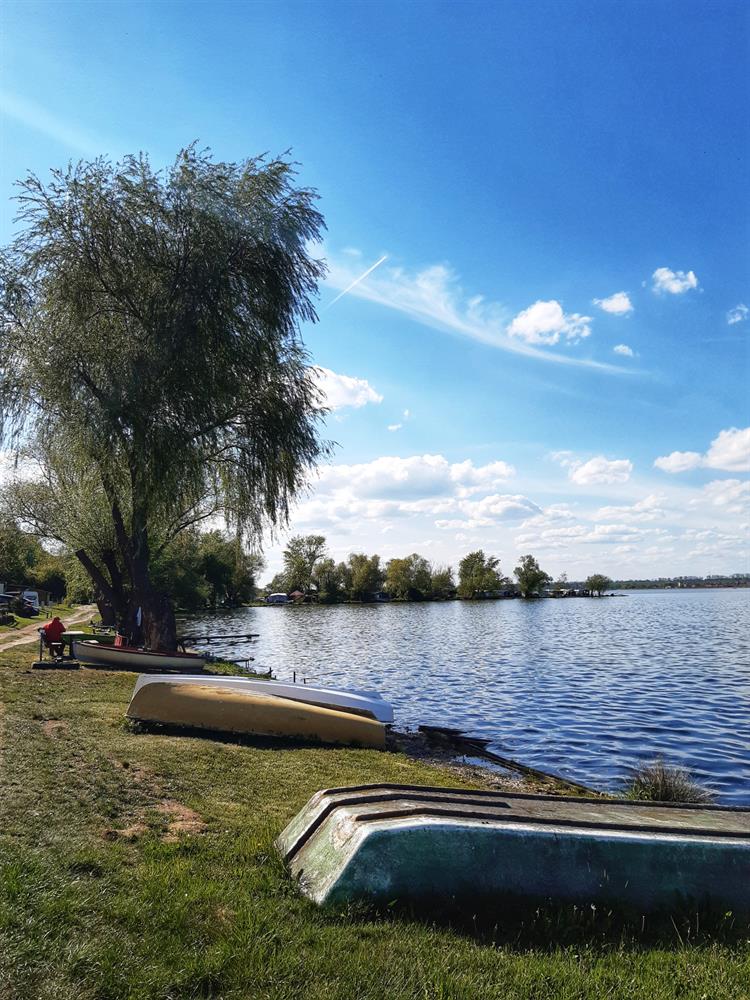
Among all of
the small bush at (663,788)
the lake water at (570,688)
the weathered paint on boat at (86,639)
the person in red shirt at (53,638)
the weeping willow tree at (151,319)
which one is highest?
the weeping willow tree at (151,319)

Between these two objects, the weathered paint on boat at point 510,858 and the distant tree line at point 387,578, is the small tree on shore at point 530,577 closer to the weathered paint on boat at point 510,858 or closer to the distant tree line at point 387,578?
the distant tree line at point 387,578

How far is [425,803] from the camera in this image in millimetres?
4496

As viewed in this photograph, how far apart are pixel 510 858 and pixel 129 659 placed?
1456 cm

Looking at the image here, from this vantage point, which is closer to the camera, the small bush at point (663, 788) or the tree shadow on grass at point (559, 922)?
the tree shadow on grass at point (559, 922)

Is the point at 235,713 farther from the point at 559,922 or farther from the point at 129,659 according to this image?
the point at 129,659

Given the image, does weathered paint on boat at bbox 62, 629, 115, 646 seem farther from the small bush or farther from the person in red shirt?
the small bush

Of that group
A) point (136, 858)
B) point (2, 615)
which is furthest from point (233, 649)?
point (136, 858)

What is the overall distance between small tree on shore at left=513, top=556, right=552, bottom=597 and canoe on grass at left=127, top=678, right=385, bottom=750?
113m

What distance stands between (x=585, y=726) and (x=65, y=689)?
1064 centimetres

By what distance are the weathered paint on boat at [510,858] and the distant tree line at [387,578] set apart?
8913 cm

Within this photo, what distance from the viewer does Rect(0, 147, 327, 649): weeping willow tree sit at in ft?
48.7

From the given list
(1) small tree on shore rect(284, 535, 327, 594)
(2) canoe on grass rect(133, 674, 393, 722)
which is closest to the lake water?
(2) canoe on grass rect(133, 674, 393, 722)

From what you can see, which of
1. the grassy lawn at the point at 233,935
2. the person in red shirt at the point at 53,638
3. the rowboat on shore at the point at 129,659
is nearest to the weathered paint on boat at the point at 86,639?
the rowboat on shore at the point at 129,659

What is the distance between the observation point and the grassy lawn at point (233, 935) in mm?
3076
